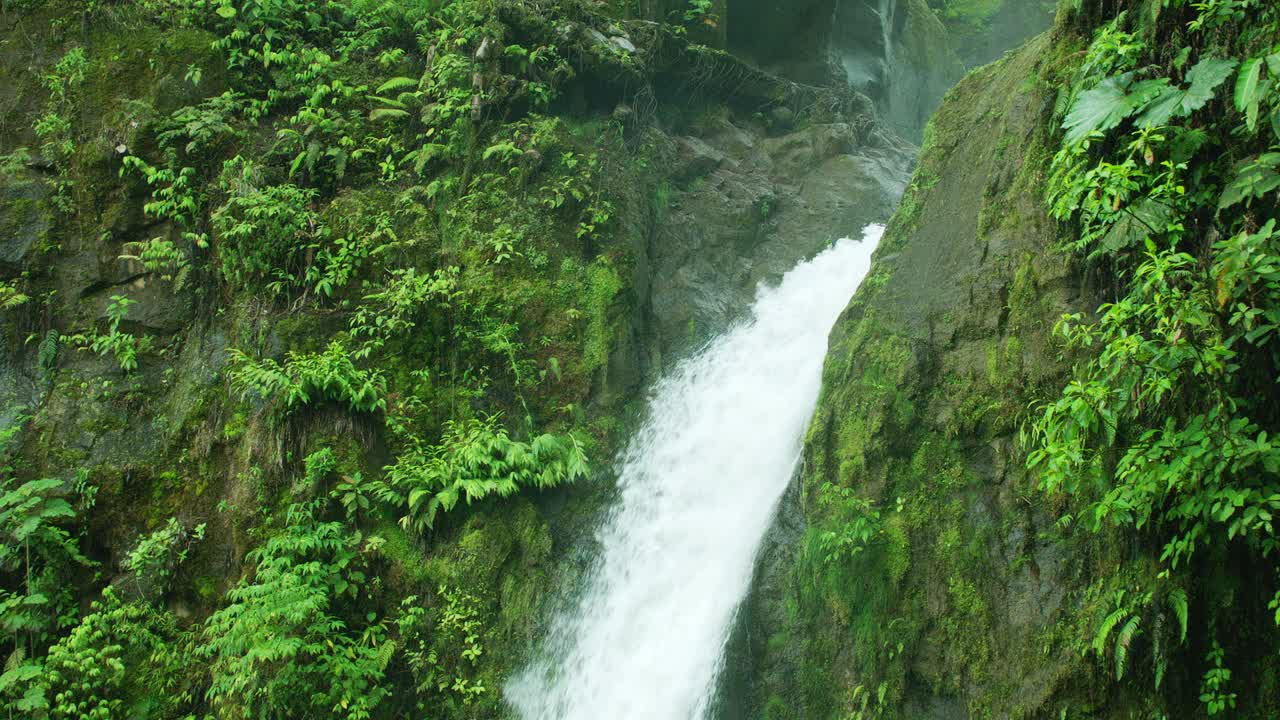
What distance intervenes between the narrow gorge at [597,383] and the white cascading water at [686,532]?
45mm

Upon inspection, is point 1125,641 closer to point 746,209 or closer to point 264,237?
point 746,209

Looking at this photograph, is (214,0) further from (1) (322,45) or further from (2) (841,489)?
(2) (841,489)

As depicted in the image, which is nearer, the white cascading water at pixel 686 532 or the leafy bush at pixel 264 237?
the white cascading water at pixel 686 532

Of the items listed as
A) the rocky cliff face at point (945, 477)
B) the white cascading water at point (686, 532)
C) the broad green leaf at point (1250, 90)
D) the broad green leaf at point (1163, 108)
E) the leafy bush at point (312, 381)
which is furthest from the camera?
the leafy bush at point (312, 381)

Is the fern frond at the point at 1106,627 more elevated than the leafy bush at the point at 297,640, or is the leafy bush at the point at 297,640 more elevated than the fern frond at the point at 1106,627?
the fern frond at the point at 1106,627

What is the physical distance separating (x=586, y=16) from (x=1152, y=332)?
28.9 feet

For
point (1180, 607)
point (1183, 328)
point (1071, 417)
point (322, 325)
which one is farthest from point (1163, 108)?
point (322, 325)

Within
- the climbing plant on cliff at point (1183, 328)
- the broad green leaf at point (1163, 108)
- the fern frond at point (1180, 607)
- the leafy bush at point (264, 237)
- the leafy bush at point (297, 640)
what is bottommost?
the leafy bush at point (297, 640)

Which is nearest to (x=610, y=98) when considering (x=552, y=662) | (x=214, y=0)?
(x=214, y=0)

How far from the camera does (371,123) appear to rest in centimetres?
955

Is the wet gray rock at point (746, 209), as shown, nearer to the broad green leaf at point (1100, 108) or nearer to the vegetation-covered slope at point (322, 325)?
the vegetation-covered slope at point (322, 325)

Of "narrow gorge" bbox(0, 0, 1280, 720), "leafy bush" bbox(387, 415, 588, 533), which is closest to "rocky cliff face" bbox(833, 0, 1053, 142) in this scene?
"narrow gorge" bbox(0, 0, 1280, 720)

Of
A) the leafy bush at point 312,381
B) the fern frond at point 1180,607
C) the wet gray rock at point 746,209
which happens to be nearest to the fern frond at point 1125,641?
the fern frond at point 1180,607

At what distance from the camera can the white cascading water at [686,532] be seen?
6.60 m
